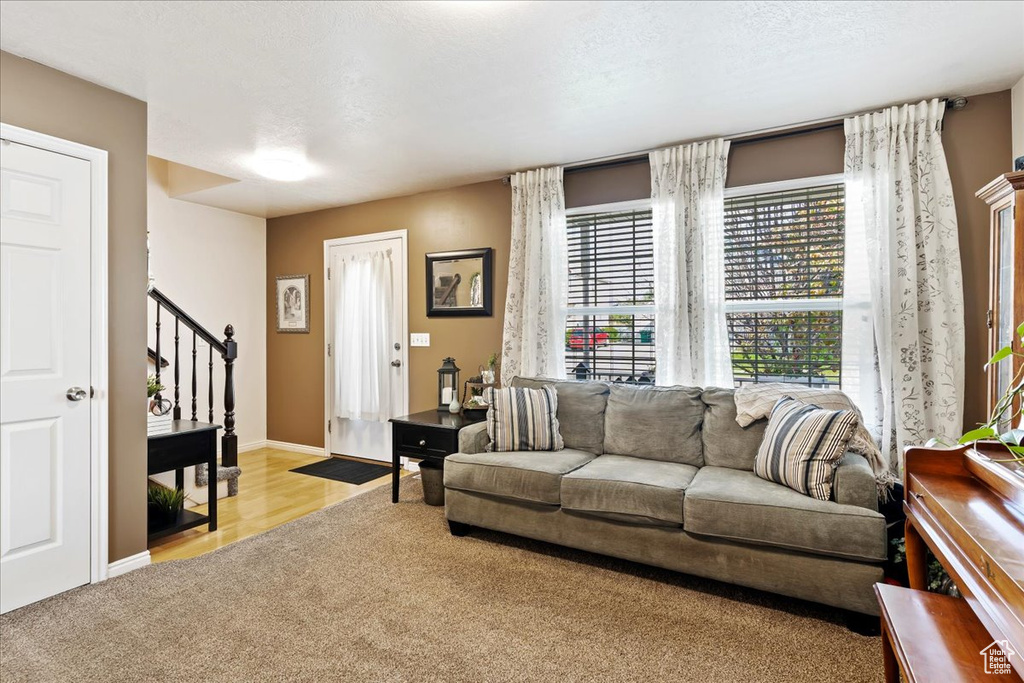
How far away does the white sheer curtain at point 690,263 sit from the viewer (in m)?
3.25

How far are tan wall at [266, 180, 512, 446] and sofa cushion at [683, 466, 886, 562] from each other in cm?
222

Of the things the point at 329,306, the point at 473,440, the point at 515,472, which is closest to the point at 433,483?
the point at 473,440

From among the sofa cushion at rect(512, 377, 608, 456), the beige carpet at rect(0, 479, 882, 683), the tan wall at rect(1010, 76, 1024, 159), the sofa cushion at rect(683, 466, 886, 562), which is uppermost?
the tan wall at rect(1010, 76, 1024, 159)

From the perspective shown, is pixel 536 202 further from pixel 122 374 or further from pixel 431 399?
pixel 122 374

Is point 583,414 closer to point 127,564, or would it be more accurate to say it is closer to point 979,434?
point 979,434

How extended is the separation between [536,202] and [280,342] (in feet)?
10.5

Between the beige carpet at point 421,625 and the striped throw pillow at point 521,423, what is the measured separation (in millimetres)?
607

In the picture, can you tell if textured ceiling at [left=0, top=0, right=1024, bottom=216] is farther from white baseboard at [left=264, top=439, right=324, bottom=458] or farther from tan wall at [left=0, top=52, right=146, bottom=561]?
white baseboard at [left=264, top=439, right=324, bottom=458]

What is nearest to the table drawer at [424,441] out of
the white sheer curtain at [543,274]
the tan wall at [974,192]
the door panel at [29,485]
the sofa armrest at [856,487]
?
the white sheer curtain at [543,274]

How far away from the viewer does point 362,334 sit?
4859mm

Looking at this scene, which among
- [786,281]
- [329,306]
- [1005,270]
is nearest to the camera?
[1005,270]

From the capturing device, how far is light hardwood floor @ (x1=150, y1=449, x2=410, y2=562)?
3049mm

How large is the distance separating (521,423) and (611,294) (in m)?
1.20

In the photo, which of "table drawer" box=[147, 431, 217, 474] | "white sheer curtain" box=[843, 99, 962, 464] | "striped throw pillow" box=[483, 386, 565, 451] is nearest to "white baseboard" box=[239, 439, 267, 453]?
"table drawer" box=[147, 431, 217, 474]
